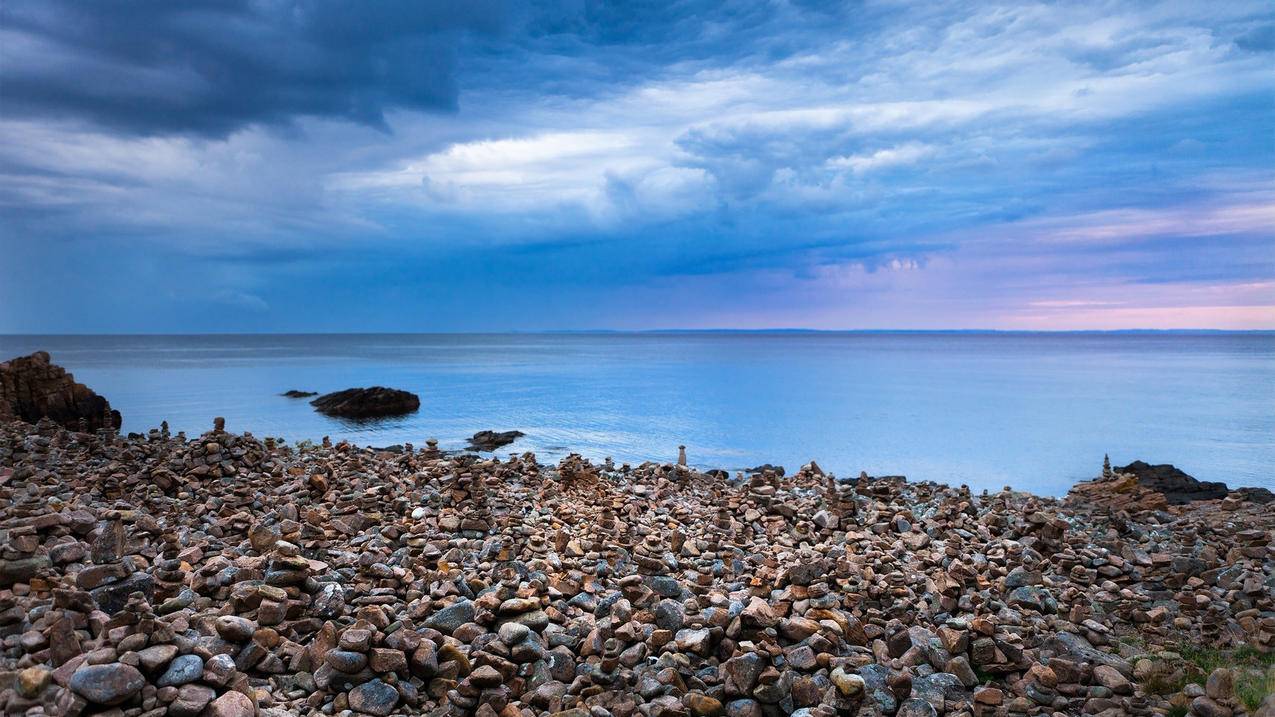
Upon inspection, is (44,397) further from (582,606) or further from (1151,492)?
(1151,492)

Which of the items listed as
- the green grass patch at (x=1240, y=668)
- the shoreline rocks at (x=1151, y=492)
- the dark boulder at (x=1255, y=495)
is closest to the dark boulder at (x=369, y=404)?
the shoreline rocks at (x=1151, y=492)

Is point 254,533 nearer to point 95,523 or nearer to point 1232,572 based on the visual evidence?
point 95,523

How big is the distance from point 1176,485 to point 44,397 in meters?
33.0

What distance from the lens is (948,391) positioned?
61.4 metres

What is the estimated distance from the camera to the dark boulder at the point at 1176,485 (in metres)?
17.6

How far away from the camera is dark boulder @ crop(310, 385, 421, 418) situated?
3947cm

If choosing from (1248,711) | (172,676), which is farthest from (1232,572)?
(172,676)

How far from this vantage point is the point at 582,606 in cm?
692

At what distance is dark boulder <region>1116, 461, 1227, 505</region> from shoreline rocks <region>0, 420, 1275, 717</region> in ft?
23.2

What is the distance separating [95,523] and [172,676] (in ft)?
14.4

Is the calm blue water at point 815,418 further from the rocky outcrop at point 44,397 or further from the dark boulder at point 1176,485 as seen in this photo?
the rocky outcrop at point 44,397

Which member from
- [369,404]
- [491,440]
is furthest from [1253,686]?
[369,404]

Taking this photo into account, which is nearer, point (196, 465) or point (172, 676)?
point (172, 676)

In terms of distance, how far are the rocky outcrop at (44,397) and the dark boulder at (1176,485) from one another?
3080 cm
